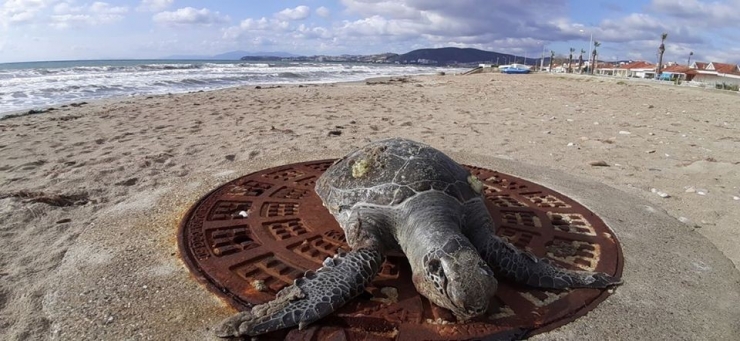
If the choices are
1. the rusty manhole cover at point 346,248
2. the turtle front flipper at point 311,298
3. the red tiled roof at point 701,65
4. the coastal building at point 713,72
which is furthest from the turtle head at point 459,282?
the red tiled roof at point 701,65

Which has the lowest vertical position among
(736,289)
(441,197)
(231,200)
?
(736,289)

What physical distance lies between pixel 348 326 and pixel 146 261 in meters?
1.59

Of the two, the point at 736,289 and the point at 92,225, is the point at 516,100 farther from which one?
the point at 92,225

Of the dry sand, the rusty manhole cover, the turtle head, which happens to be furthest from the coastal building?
the turtle head

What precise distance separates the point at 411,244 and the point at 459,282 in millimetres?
541

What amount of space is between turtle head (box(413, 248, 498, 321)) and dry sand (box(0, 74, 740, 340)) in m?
1.17

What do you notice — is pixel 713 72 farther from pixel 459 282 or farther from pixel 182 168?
pixel 459 282

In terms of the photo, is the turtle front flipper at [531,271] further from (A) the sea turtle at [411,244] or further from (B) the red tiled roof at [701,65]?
(B) the red tiled roof at [701,65]

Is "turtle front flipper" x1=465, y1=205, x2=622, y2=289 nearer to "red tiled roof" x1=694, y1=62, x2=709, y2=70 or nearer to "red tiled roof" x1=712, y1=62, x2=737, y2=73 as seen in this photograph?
"red tiled roof" x1=712, y1=62, x2=737, y2=73

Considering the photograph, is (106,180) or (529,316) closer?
(529,316)

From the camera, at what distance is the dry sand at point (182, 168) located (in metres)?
2.49

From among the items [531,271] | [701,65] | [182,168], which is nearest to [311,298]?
[531,271]

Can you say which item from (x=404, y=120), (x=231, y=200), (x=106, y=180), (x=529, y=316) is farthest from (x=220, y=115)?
(x=529, y=316)

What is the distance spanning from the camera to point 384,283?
266 cm
